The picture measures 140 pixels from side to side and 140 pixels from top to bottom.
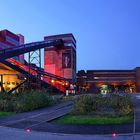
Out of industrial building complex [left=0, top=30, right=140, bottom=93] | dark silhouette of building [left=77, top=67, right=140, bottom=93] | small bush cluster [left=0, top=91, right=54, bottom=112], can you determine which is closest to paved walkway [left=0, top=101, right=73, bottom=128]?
small bush cluster [left=0, top=91, right=54, bottom=112]

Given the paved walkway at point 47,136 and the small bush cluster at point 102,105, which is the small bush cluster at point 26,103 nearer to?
the small bush cluster at point 102,105

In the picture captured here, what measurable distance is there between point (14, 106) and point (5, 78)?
5529 cm

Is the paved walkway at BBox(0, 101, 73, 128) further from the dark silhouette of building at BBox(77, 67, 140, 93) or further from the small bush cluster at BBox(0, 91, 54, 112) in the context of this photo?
the dark silhouette of building at BBox(77, 67, 140, 93)

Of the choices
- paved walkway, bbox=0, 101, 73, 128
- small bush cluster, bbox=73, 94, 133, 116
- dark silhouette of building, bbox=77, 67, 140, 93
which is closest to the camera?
paved walkway, bbox=0, 101, 73, 128

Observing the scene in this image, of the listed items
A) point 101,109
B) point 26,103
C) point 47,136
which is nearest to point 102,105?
point 101,109

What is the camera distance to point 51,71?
403 feet

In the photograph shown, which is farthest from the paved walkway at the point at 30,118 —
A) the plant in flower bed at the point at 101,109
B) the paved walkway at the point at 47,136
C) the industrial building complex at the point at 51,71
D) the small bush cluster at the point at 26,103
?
the industrial building complex at the point at 51,71

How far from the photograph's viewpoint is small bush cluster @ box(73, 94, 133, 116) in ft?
65.8

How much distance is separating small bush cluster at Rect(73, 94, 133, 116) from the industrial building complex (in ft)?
47.3

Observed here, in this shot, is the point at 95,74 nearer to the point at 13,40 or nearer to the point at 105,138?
the point at 13,40

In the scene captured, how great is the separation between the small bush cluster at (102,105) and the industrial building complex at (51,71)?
14420mm

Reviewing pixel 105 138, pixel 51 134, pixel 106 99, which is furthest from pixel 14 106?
pixel 105 138

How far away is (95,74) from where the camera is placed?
16738 cm

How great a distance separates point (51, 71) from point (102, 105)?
101m
